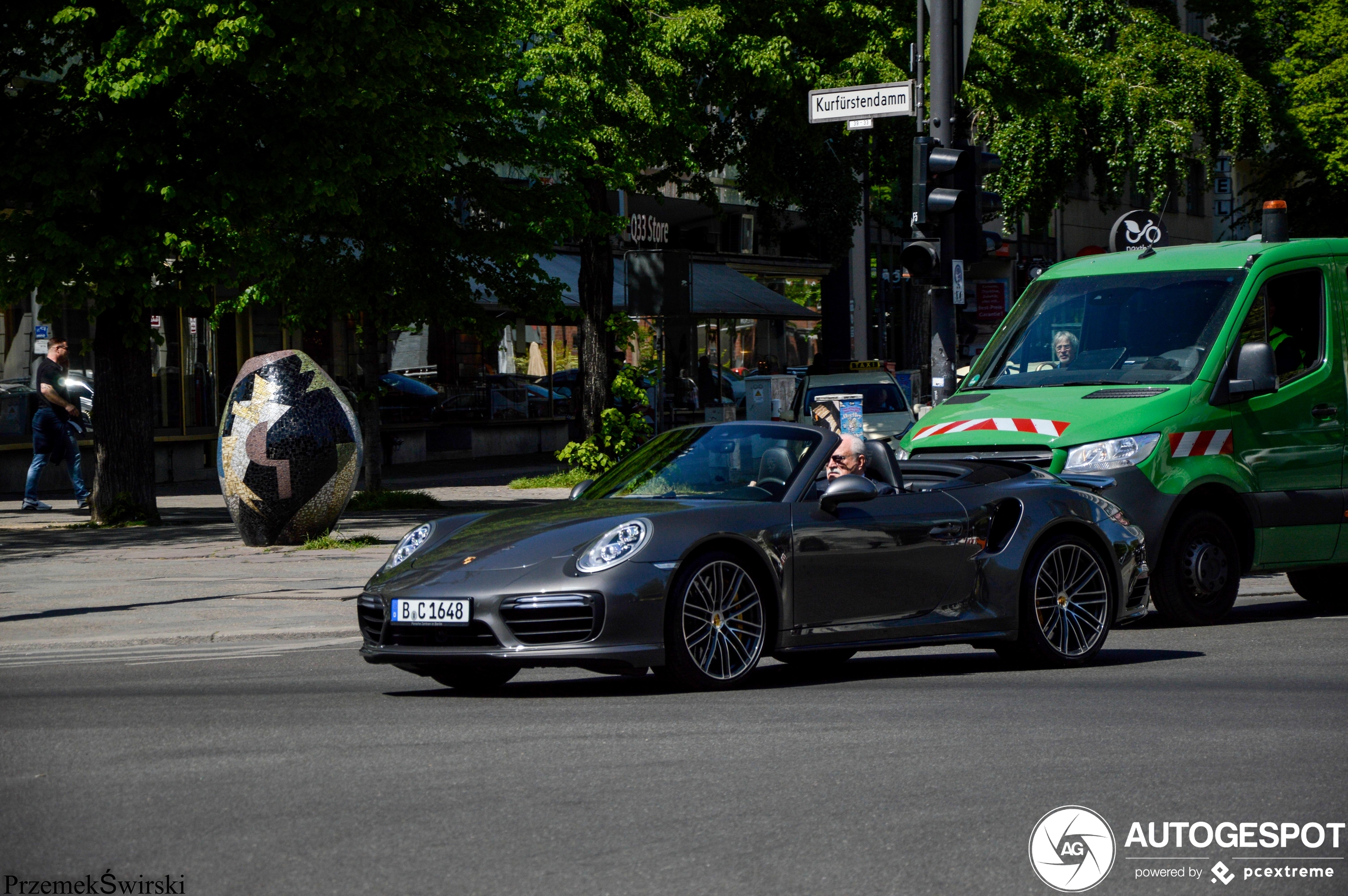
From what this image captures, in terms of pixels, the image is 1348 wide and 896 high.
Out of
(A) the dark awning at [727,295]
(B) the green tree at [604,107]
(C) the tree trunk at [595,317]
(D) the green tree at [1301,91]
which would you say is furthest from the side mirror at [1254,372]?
(D) the green tree at [1301,91]

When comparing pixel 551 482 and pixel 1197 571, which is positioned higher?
pixel 1197 571

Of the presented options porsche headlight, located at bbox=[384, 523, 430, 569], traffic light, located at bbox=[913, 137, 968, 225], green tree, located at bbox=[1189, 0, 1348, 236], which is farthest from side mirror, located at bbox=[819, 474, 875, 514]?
green tree, located at bbox=[1189, 0, 1348, 236]

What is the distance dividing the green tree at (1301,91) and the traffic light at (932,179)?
25.2 meters

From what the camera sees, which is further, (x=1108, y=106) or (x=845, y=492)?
(x=1108, y=106)

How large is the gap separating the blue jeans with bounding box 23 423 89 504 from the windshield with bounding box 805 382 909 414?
1152 cm

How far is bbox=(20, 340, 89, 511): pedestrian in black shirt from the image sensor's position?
20594 mm

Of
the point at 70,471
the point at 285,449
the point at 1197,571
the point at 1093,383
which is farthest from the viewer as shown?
the point at 70,471

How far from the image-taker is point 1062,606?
9133 millimetres

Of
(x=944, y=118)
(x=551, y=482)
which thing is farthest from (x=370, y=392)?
(x=944, y=118)

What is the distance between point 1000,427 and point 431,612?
4.70 m

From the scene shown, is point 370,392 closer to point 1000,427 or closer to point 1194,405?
point 1000,427

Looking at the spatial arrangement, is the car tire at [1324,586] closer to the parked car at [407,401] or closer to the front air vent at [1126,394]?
the front air vent at [1126,394]

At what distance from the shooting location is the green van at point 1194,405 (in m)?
10.9

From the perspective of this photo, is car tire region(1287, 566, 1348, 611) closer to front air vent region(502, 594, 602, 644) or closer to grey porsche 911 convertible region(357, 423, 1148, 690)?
grey porsche 911 convertible region(357, 423, 1148, 690)
